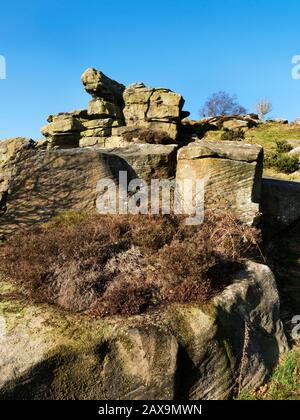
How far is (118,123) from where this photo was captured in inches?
1196

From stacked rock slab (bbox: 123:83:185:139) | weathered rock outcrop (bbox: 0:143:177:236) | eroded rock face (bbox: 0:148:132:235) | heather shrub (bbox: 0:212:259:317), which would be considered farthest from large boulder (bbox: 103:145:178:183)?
stacked rock slab (bbox: 123:83:185:139)

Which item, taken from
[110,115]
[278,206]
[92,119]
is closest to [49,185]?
[278,206]

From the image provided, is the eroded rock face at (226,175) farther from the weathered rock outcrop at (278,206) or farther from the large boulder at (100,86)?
the large boulder at (100,86)

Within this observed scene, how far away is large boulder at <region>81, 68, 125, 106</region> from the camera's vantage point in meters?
31.5

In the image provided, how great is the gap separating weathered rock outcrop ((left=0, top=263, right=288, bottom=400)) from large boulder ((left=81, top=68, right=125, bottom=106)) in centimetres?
2860

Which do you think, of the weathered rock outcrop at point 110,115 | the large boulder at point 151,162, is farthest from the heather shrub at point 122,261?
the weathered rock outcrop at point 110,115

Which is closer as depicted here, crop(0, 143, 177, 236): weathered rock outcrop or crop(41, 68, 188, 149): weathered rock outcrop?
crop(0, 143, 177, 236): weathered rock outcrop

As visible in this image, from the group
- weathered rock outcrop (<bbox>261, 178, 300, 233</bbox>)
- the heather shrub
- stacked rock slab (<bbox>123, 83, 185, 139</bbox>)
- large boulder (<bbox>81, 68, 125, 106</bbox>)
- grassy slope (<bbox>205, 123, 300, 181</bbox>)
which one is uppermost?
large boulder (<bbox>81, 68, 125, 106</bbox>)

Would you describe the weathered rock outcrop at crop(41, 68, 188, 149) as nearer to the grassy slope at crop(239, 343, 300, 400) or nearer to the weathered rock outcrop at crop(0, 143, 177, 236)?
the weathered rock outcrop at crop(0, 143, 177, 236)

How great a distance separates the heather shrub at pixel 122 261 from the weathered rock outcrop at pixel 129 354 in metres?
0.26

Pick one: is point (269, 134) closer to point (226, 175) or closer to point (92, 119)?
point (92, 119)

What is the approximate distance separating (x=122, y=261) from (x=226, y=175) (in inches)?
130

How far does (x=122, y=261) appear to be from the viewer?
5855mm

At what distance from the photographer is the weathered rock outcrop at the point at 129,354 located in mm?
Result: 4367
